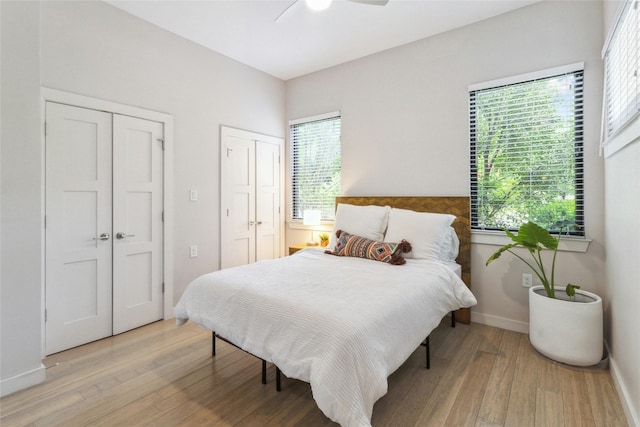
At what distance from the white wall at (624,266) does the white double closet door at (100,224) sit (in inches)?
143

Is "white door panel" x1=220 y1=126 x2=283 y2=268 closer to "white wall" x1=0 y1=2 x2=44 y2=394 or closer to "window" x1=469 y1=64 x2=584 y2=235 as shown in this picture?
"white wall" x1=0 y1=2 x2=44 y2=394

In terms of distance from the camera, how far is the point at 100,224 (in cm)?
270

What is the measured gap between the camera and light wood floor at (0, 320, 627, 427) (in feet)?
5.60

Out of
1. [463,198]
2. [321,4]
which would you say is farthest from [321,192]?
[321,4]

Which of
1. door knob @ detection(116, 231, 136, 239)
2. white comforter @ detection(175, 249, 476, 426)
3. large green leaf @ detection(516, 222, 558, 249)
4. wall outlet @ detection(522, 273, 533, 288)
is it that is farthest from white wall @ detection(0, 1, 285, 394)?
wall outlet @ detection(522, 273, 533, 288)

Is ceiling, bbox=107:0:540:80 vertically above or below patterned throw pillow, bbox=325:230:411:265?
above

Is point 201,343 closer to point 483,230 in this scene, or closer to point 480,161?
point 483,230

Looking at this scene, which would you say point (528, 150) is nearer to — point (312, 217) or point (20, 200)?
point (312, 217)

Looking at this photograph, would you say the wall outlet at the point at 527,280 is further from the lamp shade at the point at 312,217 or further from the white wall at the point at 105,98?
the white wall at the point at 105,98

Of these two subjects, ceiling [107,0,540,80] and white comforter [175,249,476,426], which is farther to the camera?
ceiling [107,0,540,80]

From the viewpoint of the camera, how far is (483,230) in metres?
3.01

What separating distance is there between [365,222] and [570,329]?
179 centimetres

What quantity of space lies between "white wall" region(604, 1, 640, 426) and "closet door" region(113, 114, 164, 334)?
3.60m

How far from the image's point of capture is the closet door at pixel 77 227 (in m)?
2.43
